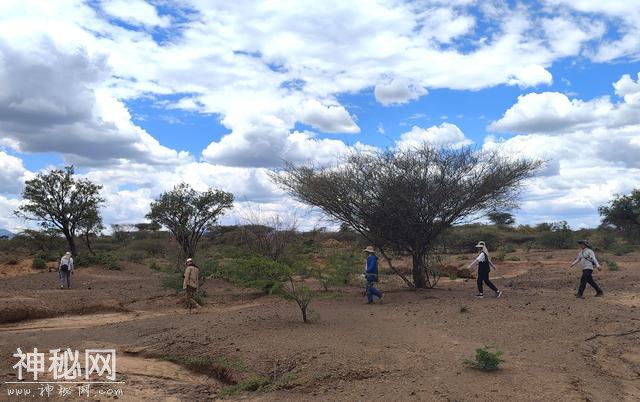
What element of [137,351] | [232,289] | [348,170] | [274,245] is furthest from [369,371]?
[232,289]

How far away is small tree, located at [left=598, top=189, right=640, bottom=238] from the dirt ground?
100ft

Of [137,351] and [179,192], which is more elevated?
[179,192]

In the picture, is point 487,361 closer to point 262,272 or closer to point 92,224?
point 262,272

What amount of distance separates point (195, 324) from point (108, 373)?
3.71 m

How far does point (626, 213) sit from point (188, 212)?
33604 mm

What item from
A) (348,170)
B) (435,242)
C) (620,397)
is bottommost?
(620,397)

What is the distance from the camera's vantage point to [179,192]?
36.3m

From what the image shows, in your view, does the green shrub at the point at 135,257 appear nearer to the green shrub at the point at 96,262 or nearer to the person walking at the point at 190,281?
the green shrub at the point at 96,262

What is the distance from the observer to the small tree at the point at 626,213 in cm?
4431

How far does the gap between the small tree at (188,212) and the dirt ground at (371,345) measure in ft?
58.7

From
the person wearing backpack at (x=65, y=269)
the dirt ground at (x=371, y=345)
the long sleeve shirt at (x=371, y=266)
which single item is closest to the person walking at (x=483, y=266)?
the dirt ground at (x=371, y=345)

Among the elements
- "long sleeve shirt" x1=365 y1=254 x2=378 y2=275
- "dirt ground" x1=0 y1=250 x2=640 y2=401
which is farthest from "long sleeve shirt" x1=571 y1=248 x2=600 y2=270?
"long sleeve shirt" x1=365 y1=254 x2=378 y2=275

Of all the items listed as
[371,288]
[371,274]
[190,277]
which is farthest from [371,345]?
[190,277]

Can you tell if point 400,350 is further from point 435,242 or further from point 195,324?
point 435,242
